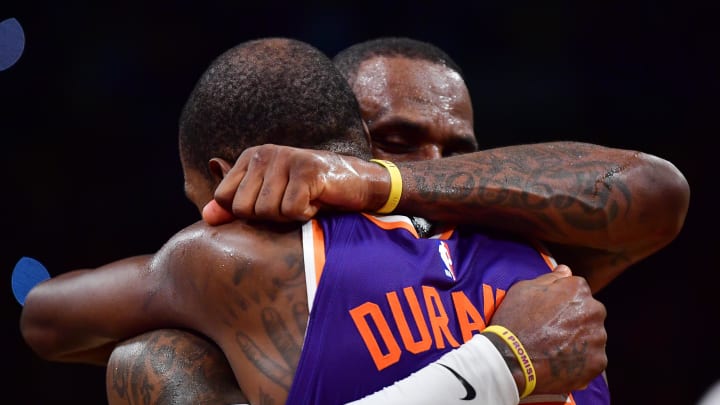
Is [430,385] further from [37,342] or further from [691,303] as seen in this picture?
[691,303]

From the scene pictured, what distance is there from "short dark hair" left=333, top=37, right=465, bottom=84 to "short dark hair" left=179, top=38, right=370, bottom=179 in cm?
96

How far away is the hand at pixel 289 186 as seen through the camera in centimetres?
160

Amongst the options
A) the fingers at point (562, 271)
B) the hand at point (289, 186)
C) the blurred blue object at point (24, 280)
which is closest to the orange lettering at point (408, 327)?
the hand at point (289, 186)

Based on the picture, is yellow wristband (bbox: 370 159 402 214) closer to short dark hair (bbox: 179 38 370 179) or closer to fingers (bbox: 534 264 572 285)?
short dark hair (bbox: 179 38 370 179)

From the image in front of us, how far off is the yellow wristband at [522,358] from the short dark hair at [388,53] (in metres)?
1.41

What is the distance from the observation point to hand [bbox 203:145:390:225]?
5.25 ft

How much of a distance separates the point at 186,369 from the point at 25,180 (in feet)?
8.22

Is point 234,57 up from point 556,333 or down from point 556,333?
up

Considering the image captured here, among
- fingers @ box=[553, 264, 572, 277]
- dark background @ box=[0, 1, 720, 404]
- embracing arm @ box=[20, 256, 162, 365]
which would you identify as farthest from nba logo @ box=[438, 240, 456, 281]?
dark background @ box=[0, 1, 720, 404]

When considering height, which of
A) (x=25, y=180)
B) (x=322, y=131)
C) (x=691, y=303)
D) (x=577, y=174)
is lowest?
(x=691, y=303)

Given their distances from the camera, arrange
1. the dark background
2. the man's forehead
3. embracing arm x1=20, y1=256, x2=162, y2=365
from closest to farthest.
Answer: embracing arm x1=20, y1=256, x2=162, y2=365
the man's forehead
the dark background

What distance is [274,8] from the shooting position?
4375 millimetres

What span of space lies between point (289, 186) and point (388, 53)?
1.34 m

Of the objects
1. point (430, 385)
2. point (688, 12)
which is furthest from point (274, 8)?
point (430, 385)
